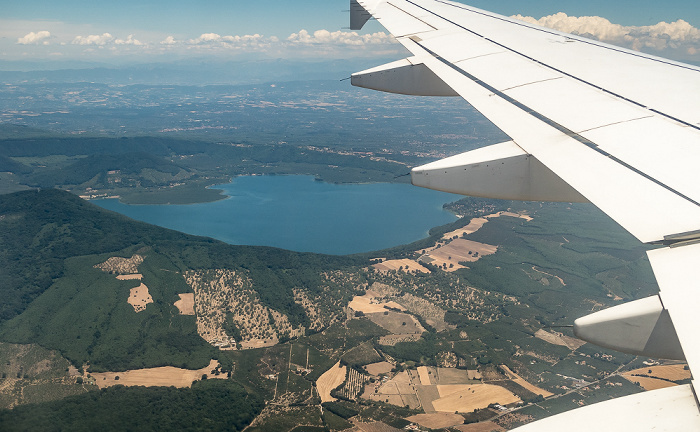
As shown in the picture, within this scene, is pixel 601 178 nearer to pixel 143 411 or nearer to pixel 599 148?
pixel 599 148

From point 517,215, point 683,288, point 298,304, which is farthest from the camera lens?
point 517,215

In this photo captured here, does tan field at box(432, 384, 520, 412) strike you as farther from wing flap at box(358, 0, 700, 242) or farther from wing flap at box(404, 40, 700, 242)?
wing flap at box(404, 40, 700, 242)

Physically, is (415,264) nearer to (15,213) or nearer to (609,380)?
(609,380)

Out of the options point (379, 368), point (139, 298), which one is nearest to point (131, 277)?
point (139, 298)

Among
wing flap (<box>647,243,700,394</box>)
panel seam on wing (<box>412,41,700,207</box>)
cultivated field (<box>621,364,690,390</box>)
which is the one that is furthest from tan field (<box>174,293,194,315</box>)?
wing flap (<box>647,243,700,394</box>)

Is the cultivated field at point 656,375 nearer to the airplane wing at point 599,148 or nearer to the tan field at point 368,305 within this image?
the tan field at point 368,305

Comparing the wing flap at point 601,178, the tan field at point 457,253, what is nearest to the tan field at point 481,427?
the wing flap at point 601,178
